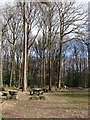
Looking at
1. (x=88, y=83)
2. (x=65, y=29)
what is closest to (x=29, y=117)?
(x=65, y=29)

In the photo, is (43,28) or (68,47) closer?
(43,28)

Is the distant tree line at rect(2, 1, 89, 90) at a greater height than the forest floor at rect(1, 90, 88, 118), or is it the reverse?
the distant tree line at rect(2, 1, 89, 90)

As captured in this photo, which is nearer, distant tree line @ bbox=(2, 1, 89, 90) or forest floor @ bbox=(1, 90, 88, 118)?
forest floor @ bbox=(1, 90, 88, 118)

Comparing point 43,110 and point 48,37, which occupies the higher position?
point 48,37

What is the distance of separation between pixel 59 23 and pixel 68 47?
8.80m

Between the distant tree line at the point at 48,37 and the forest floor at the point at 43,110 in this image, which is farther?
the distant tree line at the point at 48,37

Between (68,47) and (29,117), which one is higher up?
→ (68,47)

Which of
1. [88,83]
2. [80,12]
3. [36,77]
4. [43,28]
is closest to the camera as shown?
[80,12]

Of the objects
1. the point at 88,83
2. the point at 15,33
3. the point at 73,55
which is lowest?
the point at 88,83

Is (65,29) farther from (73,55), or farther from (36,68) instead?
(36,68)

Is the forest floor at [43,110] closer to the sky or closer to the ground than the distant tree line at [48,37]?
closer to the ground

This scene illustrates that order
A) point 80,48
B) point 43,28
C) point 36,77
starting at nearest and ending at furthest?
1. point 43,28
2. point 80,48
3. point 36,77

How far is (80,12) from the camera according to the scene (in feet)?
45.7

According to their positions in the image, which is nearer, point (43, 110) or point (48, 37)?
point (43, 110)
